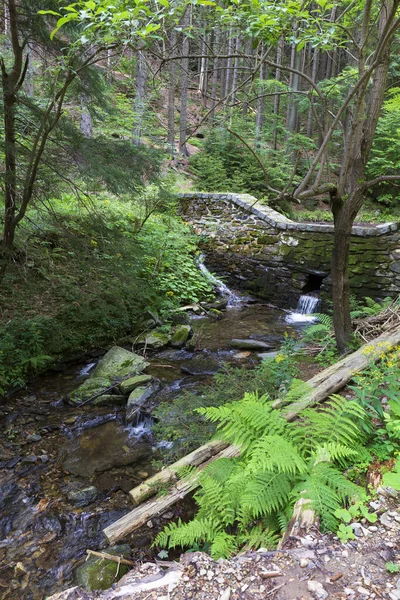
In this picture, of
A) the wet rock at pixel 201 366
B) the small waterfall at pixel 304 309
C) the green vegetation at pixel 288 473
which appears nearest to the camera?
the green vegetation at pixel 288 473

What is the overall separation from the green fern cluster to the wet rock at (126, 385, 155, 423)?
2.12 metres

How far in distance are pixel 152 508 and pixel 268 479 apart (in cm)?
119

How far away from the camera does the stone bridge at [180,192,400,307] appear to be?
299 inches

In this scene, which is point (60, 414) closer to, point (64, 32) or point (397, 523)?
point (397, 523)

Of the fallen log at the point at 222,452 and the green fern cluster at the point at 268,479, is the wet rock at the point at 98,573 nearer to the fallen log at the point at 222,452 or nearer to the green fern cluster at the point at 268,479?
the fallen log at the point at 222,452

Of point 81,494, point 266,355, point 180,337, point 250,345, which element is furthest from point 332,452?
point 180,337

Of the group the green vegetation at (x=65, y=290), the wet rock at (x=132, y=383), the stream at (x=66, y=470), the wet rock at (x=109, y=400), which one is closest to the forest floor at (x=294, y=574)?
the stream at (x=66, y=470)

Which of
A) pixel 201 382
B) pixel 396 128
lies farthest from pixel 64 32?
pixel 396 128

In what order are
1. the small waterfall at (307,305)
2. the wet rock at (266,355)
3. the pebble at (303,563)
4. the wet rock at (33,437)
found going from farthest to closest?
the small waterfall at (307,305) < the wet rock at (266,355) < the wet rock at (33,437) < the pebble at (303,563)

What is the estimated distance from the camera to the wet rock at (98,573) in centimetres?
250

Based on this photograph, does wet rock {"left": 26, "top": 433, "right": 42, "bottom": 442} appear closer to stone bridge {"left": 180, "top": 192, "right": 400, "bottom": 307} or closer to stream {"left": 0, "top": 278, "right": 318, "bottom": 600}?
stream {"left": 0, "top": 278, "right": 318, "bottom": 600}

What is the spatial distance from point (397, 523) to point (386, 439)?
2.19 feet

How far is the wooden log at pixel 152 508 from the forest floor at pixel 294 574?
767 millimetres

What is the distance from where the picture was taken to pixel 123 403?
5113mm
